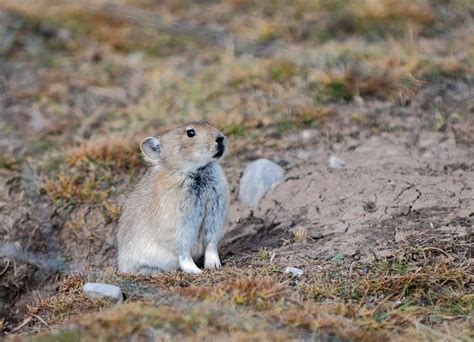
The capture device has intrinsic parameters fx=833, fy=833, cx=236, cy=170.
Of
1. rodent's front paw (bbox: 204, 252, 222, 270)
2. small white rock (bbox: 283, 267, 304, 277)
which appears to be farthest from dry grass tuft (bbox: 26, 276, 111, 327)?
small white rock (bbox: 283, 267, 304, 277)

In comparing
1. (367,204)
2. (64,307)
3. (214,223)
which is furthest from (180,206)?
(367,204)

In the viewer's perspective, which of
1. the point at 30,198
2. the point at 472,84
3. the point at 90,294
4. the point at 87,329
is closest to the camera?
the point at 87,329

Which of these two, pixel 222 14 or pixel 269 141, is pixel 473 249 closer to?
pixel 269 141

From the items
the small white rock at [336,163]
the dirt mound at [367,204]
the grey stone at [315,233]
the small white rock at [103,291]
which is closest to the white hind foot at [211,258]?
the dirt mound at [367,204]

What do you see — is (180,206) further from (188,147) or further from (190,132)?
(190,132)

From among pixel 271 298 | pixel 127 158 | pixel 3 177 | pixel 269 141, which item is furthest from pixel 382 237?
pixel 3 177

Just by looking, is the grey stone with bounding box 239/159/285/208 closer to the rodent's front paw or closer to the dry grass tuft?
the rodent's front paw

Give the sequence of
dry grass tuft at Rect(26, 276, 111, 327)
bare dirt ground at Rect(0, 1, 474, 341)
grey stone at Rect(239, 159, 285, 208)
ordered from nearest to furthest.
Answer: bare dirt ground at Rect(0, 1, 474, 341) < dry grass tuft at Rect(26, 276, 111, 327) < grey stone at Rect(239, 159, 285, 208)

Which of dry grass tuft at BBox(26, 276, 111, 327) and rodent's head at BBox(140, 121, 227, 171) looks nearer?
dry grass tuft at BBox(26, 276, 111, 327)
